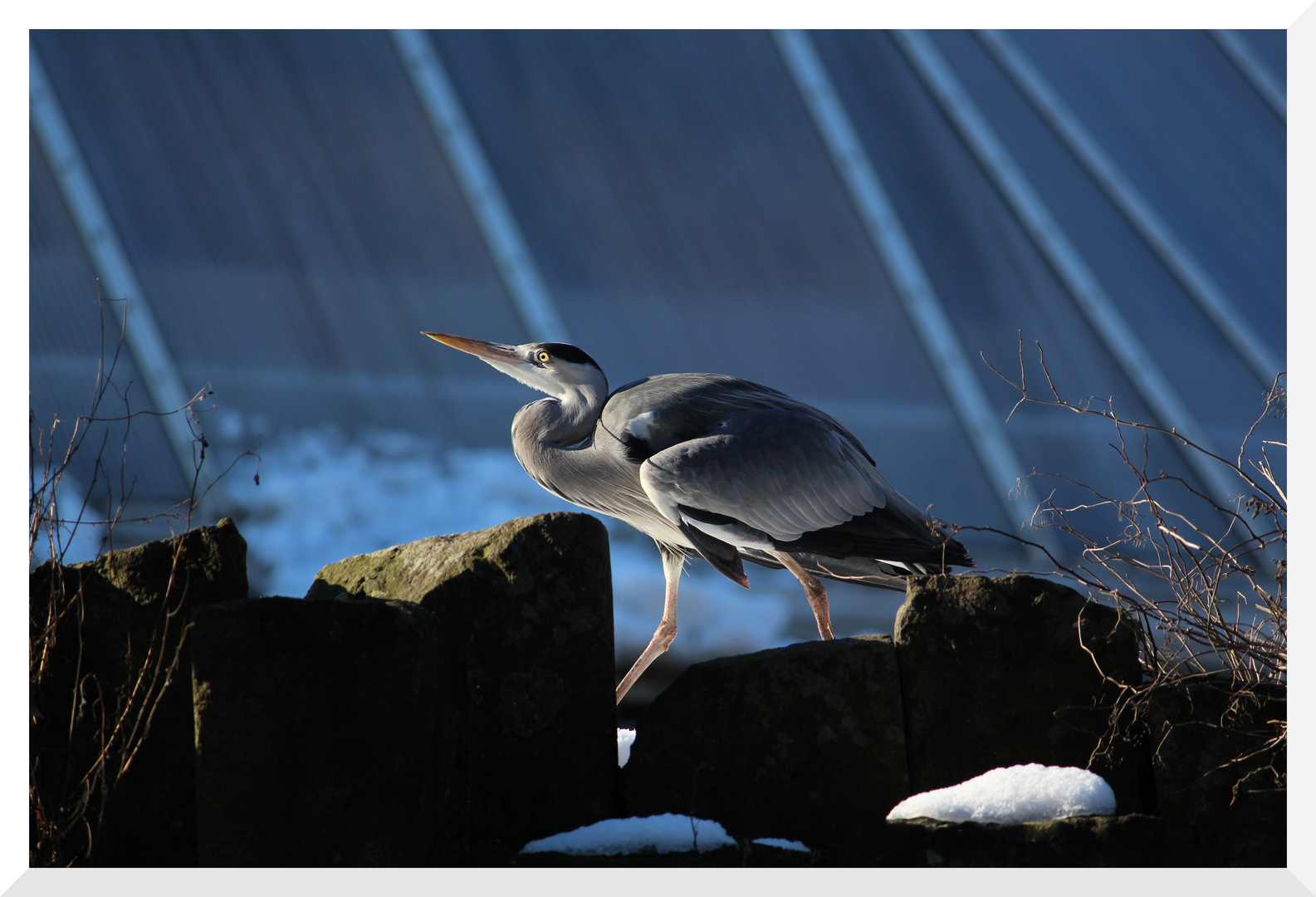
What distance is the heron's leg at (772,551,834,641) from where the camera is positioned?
2.25 m

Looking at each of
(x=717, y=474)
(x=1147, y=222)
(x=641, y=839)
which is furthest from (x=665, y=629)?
(x=1147, y=222)

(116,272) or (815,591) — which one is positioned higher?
(116,272)

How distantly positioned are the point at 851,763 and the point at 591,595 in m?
0.53

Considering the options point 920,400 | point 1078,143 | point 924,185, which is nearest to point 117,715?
point 920,400

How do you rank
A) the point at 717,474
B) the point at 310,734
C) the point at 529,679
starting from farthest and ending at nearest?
the point at 717,474 → the point at 529,679 → the point at 310,734

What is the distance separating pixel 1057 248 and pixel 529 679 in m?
1.73

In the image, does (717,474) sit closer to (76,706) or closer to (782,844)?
(782,844)

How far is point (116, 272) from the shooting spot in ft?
8.49

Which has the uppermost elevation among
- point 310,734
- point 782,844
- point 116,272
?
point 116,272

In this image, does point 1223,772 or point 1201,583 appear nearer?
point 1223,772

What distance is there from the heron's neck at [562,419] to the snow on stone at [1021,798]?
41.5 inches

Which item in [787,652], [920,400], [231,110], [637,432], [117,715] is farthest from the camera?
[920,400]

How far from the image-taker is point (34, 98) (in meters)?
2.41

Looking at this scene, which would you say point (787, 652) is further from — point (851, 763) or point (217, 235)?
point (217, 235)
